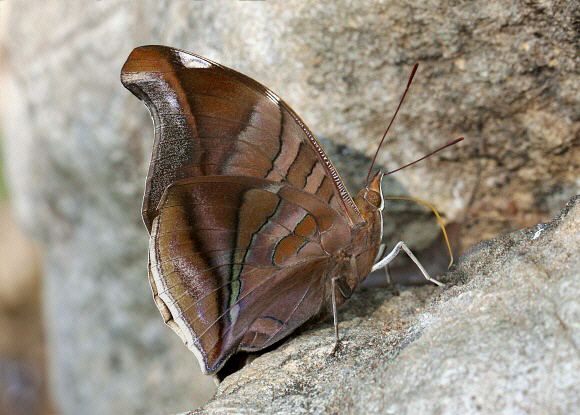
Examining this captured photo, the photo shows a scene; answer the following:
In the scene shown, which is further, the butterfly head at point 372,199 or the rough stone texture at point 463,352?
the butterfly head at point 372,199

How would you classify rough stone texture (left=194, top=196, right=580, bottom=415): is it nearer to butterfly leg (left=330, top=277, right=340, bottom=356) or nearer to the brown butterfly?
butterfly leg (left=330, top=277, right=340, bottom=356)

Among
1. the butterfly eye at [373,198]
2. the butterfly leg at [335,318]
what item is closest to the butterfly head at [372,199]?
the butterfly eye at [373,198]

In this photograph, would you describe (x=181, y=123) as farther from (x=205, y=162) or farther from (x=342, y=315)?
(x=342, y=315)

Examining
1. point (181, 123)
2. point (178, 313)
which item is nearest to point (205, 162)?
point (181, 123)

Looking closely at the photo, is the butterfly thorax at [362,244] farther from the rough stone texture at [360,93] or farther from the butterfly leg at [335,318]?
the rough stone texture at [360,93]

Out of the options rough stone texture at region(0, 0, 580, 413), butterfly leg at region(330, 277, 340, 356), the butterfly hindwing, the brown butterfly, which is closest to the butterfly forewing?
the brown butterfly
